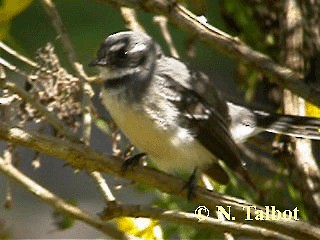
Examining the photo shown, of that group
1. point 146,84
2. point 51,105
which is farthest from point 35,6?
point 51,105

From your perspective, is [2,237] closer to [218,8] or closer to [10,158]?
[10,158]

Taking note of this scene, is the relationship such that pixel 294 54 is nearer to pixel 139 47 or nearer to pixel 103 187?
pixel 139 47

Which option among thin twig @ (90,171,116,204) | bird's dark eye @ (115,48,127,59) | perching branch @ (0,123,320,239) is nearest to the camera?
perching branch @ (0,123,320,239)

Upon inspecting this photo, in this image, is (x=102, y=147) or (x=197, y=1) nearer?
(x=197, y=1)

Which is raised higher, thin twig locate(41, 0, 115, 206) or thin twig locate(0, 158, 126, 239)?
thin twig locate(41, 0, 115, 206)

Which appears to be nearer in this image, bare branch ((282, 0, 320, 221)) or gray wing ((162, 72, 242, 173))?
bare branch ((282, 0, 320, 221))

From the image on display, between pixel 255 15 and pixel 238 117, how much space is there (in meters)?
0.39

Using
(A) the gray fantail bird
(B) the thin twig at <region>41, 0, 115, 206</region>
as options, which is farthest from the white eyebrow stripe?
(B) the thin twig at <region>41, 0, 115, 206</region>

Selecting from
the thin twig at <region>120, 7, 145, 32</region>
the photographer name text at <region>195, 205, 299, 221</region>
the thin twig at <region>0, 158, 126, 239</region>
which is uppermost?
the thin twig at <region>120, 7, 145, 32</region>

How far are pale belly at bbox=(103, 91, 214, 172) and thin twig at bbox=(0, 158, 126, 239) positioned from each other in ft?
1.59

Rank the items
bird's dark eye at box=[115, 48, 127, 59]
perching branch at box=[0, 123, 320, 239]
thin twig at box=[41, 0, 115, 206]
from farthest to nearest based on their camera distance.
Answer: bird's dark eye at box=[115, 48, 127, 59] → thin twig at box=[41, 0, 115, 206] → perching branch at box=[0, 123, 320, 239]

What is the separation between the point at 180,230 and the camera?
2.49 meters

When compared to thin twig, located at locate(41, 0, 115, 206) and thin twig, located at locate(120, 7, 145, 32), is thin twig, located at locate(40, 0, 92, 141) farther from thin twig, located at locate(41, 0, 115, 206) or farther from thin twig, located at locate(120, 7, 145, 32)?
thin twig, located at locate(120, 7, 145, 32)

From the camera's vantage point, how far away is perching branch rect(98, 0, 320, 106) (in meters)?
2.28
